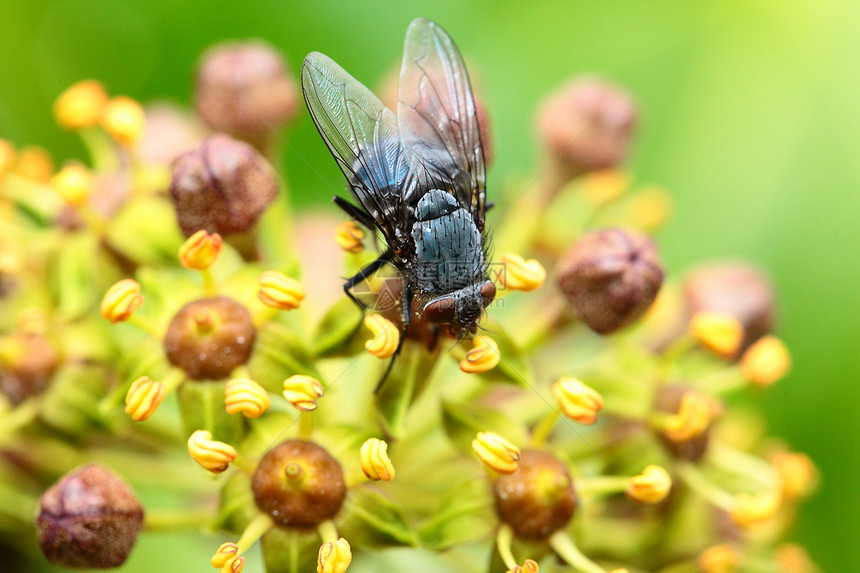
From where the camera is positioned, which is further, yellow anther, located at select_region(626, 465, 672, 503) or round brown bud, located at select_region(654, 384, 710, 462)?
round brown bud, located at select_region(654, 384, 710, 462)

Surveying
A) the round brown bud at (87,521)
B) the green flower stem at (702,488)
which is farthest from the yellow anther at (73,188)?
the green flower stem at (702,488)

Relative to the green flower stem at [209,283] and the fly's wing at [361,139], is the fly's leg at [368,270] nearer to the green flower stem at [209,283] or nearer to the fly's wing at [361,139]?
the fly's wing at [361,139]

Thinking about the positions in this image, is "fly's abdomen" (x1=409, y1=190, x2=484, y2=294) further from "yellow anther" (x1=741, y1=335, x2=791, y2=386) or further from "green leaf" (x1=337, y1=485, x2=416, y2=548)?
"yellow anther" (x1=741, y1=335, x2=791, y2=386)

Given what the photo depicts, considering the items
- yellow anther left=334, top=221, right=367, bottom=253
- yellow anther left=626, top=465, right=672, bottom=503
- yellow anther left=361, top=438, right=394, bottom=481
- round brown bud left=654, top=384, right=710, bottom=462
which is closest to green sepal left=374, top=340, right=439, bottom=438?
yellow anther left=361, top=438, right=394, bottom=481

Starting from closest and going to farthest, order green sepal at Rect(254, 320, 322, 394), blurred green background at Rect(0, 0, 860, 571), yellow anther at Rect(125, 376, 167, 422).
Answer: yellow anther at Rect(125, 376, 167, 422) < green sepal at Rect(254, 320, 322, 394) < blurred green background at Rect(0, 0, 860, 571)

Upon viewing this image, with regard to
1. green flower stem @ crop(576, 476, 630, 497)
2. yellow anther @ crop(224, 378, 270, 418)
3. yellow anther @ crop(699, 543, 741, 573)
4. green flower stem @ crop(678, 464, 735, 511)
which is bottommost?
yellow anther @ crop(699, 543, 741, 573)

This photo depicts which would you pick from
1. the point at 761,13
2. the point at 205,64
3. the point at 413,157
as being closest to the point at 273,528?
the point at 413,157

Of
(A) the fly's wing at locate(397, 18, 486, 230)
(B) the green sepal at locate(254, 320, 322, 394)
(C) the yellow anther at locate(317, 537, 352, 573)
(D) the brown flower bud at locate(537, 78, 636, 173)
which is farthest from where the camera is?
(D) the brown flower bud at locate(537, 78, 636, 173)

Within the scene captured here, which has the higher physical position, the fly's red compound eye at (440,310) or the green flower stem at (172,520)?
the fly's red compound eye at (440,310)
